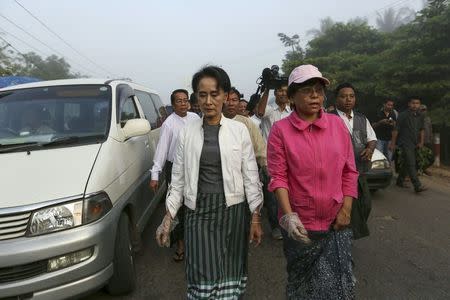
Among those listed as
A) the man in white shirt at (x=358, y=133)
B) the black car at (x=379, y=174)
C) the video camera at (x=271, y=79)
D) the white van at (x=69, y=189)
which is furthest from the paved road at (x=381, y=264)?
the video camera at (x=271, y=79)

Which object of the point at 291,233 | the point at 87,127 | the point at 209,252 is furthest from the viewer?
the point at 87,127

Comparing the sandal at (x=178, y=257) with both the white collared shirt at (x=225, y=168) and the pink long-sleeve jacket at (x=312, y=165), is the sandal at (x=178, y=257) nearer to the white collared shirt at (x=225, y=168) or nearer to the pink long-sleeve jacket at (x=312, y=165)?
the white collared shirt at (x=225, y=168)

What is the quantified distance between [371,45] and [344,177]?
1941 cm

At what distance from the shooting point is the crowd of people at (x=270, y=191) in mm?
2227

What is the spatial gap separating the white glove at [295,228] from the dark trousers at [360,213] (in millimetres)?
1292

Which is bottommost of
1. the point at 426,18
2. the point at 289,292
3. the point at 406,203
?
the point at 406,203

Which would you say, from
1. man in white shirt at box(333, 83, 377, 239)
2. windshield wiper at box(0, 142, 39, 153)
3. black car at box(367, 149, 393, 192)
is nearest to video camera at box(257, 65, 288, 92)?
man in white shirt at box(333, 83, 377, 239)

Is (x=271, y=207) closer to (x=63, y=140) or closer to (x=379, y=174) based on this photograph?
(x=63, y=140)

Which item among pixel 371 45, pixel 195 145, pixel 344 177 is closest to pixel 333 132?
pixel 344 177

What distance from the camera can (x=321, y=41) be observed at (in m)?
23.3

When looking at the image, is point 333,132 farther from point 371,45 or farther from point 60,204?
point 371,45

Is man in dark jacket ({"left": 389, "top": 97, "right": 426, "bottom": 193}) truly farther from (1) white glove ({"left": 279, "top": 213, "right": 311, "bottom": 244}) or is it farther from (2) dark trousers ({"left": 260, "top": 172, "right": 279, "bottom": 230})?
(1) white glove ({"left": 279, "top": 213, "right": 311, "bottom": 244})

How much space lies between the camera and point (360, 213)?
3.43 m

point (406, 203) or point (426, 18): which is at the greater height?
point (426, 18)
